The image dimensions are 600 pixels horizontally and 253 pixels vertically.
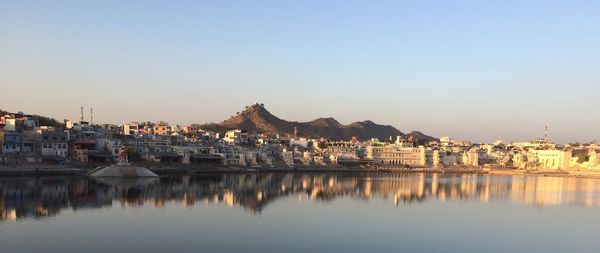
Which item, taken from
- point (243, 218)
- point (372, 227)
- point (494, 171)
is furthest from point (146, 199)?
point (494, 171)

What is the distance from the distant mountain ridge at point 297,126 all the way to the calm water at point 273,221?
71562 mm

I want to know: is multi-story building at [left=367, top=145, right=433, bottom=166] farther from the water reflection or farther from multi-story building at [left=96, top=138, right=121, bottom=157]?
the water reflection

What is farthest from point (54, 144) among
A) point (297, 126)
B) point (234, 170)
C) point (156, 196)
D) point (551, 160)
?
point (297, 126)

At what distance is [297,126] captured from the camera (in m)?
126

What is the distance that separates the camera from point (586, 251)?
12.4 meters

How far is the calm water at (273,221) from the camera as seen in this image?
11.8 metres

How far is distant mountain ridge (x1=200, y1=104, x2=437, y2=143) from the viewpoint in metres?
112

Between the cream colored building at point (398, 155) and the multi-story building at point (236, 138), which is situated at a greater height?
the multi-story building at point (236, 138)

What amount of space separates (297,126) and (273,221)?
110889mm

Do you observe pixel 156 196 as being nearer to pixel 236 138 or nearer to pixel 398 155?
pixel 236 138

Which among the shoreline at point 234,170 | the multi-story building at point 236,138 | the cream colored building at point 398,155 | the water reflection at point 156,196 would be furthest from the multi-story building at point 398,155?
the water reflection at point 156,196

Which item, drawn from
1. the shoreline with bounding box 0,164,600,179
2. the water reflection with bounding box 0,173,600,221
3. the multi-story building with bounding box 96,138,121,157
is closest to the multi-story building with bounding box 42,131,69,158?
the shoreline with bounding box 0,164,600,179

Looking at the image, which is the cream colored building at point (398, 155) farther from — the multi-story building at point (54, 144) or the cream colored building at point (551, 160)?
the multi-story building at point (54, 144)

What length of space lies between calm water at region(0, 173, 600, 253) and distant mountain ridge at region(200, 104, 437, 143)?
7156 cm
